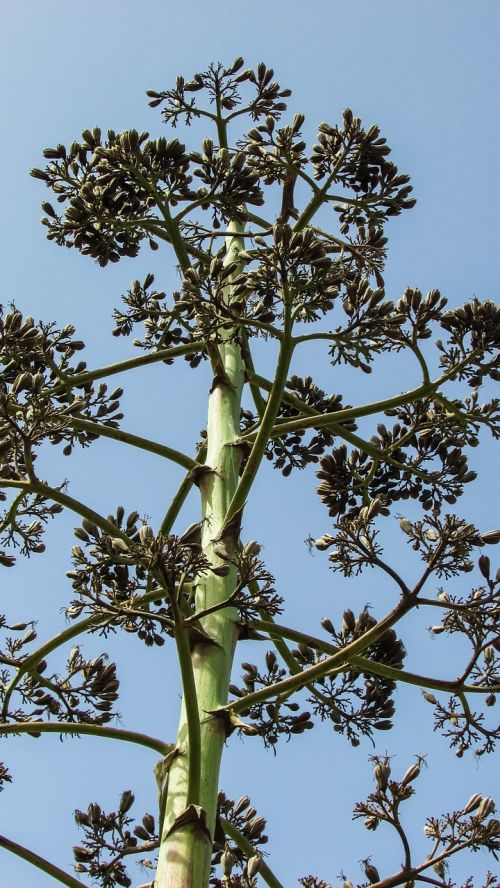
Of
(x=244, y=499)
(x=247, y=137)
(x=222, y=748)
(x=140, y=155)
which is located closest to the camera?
(x=222, y=748)

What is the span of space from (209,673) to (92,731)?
69 centimetres

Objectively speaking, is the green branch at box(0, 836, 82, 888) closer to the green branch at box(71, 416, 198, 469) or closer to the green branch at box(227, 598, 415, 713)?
the green branch at box(227, 598, 415, 713)

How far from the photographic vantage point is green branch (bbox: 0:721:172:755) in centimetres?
515

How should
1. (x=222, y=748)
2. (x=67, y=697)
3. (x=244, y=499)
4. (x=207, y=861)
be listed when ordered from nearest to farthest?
(x=207, y=861) → (x=222, y=748) → (x=244, y=499) → (x=67, y=697)

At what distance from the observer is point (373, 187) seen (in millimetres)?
7133

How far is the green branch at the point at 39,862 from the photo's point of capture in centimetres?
491

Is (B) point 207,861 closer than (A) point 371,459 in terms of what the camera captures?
Yes

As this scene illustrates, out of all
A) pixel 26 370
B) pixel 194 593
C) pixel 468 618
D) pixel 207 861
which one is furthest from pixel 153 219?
pixel 207 861

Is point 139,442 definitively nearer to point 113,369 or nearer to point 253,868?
point 113,369

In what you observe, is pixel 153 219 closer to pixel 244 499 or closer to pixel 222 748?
pixel 244 499

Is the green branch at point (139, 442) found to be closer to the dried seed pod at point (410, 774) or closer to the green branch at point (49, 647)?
Answer: the green branch at point (49, 647)

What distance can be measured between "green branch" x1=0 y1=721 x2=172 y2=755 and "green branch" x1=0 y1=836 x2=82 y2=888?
1.96ft

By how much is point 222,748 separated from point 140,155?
398 cm

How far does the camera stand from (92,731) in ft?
17.3
